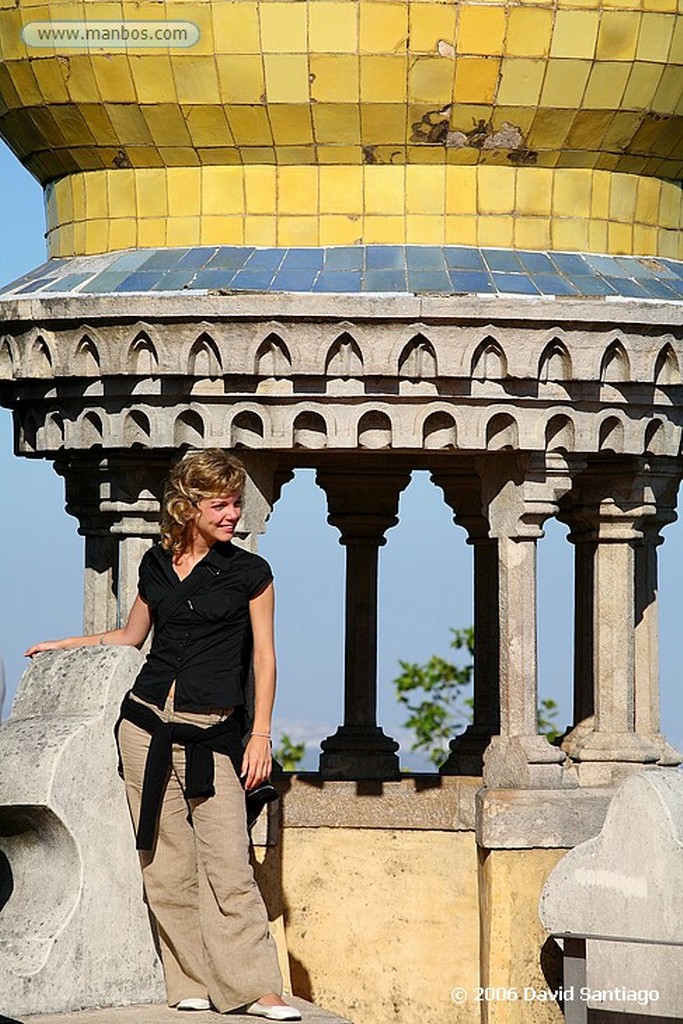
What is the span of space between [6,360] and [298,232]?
223cm

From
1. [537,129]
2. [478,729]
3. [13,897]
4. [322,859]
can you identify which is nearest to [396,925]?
[322,859]

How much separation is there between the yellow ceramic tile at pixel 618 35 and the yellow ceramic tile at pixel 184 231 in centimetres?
298

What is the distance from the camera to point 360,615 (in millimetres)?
25562

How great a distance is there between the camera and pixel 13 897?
1535cm

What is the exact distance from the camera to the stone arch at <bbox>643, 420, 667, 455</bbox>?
2088 centimetres

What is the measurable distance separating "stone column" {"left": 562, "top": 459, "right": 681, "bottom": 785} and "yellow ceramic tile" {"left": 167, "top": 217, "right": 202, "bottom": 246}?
331 cm

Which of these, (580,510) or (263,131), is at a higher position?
(263,131)

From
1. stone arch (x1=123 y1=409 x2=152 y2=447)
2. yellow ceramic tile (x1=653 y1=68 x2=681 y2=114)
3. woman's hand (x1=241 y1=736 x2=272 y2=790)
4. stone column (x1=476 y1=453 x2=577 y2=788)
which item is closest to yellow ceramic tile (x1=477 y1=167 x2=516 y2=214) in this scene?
yellow ceramic tile (x1=653 y1=68 x2=681 y2=114)

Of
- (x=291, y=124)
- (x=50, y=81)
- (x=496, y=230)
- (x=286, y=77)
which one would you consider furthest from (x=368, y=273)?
(x=50, y=81)

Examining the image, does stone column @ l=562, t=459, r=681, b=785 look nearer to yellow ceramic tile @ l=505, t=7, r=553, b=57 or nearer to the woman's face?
yellow ceramic tile @ l=505, t=7, r=553, b=57

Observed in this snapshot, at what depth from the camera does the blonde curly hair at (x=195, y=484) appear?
588 inches

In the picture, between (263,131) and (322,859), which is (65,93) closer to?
(263,131)

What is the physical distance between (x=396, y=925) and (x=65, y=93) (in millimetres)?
6956

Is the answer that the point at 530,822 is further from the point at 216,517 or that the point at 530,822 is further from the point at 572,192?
the point at 216,517
